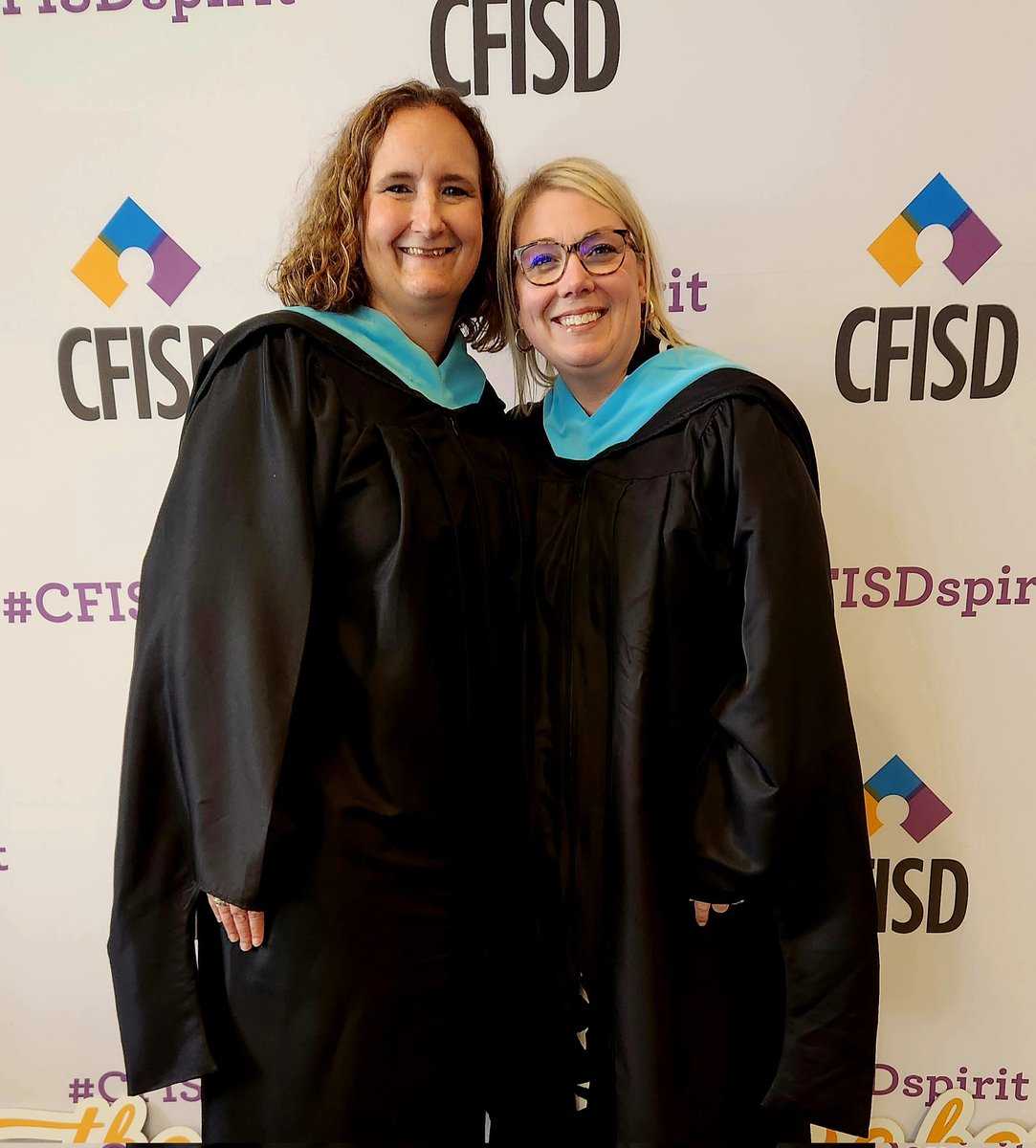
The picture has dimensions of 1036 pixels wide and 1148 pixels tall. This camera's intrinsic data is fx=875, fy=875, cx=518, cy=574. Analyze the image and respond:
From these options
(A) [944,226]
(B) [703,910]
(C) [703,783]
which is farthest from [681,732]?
(A) [944,226]

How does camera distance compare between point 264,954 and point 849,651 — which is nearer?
point 264,954

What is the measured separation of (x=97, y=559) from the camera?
1860mm

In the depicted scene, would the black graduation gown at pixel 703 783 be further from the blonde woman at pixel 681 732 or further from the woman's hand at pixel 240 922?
the woman's hand at pixel 240 922

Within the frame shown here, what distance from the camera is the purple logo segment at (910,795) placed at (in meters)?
1.88

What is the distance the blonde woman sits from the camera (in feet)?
4.06

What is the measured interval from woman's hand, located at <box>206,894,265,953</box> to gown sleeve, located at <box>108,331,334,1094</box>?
0.03 meters

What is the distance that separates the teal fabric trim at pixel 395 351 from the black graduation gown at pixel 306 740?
0.03 m

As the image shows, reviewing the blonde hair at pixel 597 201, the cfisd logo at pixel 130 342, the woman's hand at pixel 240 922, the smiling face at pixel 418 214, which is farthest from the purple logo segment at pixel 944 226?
the woman's hand at pixel 240 922

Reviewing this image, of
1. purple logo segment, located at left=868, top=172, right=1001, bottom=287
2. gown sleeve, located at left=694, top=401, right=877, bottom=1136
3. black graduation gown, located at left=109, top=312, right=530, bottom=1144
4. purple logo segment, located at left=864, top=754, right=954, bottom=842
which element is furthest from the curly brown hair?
purple logo segment, located at left=864, top=754, right=954, bottom=842

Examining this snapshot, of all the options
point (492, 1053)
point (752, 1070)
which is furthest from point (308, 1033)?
point (752, 1070)

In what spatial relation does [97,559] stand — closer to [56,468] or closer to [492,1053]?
[56,468]

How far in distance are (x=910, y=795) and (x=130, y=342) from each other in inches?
74.6

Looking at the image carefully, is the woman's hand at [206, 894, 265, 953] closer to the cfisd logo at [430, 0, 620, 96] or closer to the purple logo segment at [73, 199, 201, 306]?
the purple logo segment at [73, 199, 201, 306]

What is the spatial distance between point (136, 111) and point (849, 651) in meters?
1.80
